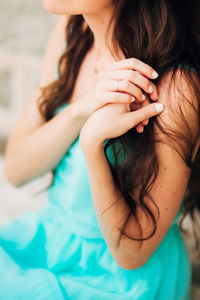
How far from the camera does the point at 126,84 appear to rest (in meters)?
0.74

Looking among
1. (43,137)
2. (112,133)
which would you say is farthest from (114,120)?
(43,137)

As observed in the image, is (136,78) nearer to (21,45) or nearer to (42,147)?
(42,147)

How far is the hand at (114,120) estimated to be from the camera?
757 millimetres

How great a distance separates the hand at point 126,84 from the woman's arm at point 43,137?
0.50 ft

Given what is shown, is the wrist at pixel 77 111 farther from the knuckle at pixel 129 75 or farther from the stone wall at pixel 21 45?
the stone wall at pixel 21 45

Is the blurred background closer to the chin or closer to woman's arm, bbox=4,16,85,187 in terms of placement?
woman's arm, bbox=4,16,85,187

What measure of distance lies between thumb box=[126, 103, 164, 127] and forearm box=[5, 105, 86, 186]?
0.20 metres

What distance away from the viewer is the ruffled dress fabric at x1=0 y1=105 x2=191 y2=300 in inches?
34.9

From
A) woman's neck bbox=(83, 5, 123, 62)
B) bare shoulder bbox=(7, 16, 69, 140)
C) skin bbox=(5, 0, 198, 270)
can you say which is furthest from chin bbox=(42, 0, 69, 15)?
bare shoulder bbox=(7, 16, 69, 140)

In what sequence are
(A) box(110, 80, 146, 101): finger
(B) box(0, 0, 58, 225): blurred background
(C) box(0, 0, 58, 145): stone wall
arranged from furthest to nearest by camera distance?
A: (C) box(0, 0, 58, 145): stone wall, (B) box(0, 0, 58, 225): blurred background, (A) box(110, 80, 146, 101): finger

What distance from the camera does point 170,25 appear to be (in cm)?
83

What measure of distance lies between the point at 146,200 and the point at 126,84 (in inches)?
12.6

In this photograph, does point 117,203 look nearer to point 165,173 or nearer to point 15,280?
point 165,173

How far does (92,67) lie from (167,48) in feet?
1.13
